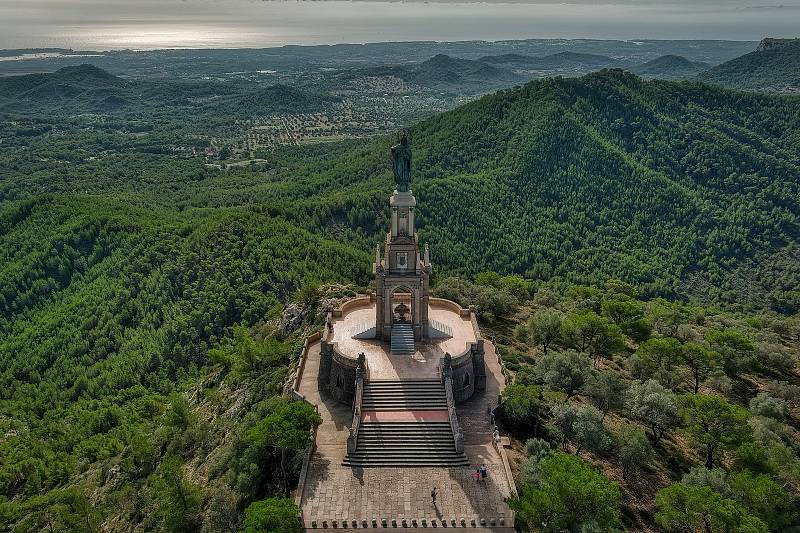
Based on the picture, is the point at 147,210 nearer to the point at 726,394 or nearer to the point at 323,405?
the point at 323,405

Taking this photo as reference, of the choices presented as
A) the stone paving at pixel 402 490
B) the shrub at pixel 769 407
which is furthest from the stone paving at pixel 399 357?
the shrub at pixel 769 407

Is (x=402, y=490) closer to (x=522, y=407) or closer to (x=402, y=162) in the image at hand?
(x=522, y=407)

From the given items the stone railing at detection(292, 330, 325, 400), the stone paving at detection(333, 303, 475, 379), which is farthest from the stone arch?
the stone railing at detection(292, 330, 325, 400)

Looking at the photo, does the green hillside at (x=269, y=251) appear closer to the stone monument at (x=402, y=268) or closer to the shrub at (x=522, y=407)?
the stone monument at (x=402, y=268)

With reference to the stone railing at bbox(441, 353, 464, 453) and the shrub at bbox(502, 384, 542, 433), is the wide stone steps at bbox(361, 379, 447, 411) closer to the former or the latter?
the stone railing at bbox(441, 353, 464, 453)

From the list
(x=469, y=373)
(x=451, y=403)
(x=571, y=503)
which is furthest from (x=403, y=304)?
(x=571, y=503)

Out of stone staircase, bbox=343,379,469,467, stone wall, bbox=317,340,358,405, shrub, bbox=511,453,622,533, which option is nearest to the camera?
shrub, bbox=511,453,622,533
